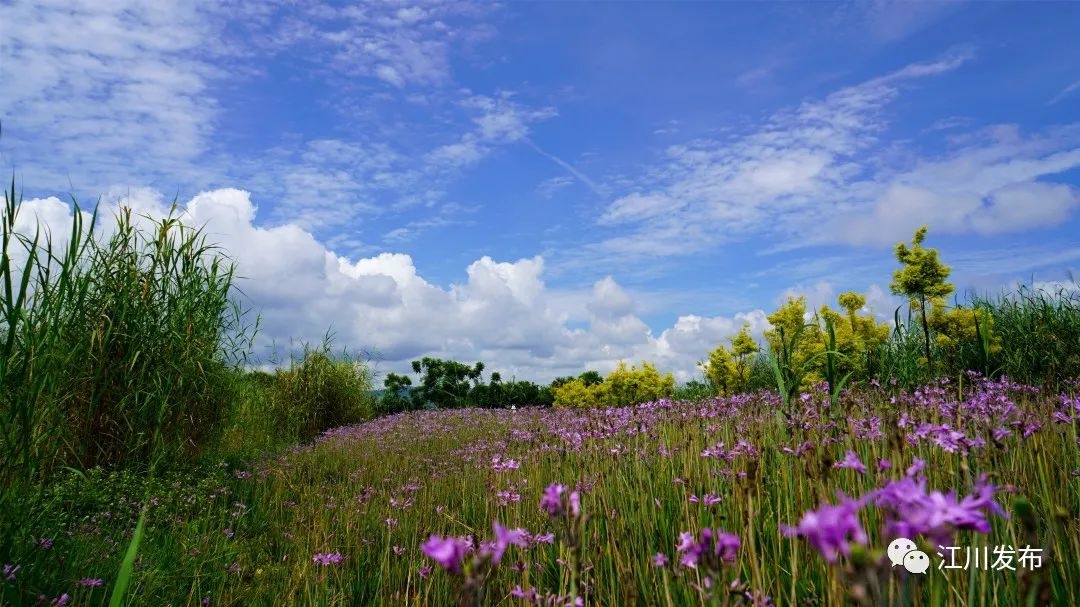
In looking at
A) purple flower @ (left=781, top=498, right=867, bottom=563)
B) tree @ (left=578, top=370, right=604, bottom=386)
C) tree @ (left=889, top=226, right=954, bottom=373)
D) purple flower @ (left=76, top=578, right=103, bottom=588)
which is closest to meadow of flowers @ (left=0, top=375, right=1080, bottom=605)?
purple flower @ (left=781, top=498, right=867, bottom=563)

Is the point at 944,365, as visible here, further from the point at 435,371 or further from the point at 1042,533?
the point at 435,371

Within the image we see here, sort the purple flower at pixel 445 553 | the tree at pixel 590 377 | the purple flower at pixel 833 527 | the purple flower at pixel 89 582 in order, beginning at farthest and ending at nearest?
the tree at pixel 590 377
the purple flower at pixel 89 582
the purple flower at pixel 445 553
the purple flower at pixel 833 527

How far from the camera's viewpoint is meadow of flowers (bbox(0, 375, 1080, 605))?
140 centimetres

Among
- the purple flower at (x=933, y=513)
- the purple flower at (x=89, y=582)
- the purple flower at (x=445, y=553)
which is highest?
the purple flower at (x=933, y=513)

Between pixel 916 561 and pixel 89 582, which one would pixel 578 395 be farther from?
pixel 916 561

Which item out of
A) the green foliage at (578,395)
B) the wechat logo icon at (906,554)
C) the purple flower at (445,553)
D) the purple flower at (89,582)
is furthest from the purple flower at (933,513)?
the green foliage at (578,395)

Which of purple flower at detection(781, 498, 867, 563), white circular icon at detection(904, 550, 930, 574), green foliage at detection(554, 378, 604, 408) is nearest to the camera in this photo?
purple flower at detection(781, 498, 867, 563)

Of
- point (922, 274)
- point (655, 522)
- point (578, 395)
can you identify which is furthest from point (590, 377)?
point (655, 522)

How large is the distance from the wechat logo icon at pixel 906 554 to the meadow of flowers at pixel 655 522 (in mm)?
47

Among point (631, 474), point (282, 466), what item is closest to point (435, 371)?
point (282, 466)

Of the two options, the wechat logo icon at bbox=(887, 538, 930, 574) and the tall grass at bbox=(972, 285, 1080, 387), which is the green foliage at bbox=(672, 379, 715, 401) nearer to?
the tall grass at bbox=(972, 285, 1080, 387)

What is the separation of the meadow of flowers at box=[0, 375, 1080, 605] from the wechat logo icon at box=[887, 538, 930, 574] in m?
0.05

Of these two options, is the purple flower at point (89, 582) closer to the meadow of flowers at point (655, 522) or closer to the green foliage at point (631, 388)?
the meadow of flowers at point (655, 522)

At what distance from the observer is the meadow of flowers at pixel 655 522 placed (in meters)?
1.40
